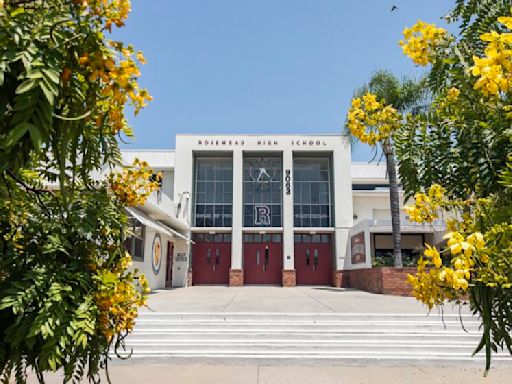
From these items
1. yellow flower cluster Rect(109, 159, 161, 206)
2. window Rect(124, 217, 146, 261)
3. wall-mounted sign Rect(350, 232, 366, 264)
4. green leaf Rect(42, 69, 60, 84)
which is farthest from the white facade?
green leaf Rect(42, 69, 60, 84)

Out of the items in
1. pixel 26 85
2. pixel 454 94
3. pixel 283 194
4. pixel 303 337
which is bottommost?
pixel 303 337

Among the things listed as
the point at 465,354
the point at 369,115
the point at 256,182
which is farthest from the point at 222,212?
the point at 369,115

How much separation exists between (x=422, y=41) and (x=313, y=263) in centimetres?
2152

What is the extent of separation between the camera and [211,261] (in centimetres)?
2336

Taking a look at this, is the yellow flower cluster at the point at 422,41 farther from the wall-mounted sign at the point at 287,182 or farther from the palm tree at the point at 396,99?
the wall-mounted sign at the point at 287,182

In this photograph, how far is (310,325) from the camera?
786 cm

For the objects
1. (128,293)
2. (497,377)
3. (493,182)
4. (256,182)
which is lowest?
(497,377)

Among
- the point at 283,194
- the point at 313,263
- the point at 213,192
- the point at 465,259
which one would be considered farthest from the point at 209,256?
the point at 465,259

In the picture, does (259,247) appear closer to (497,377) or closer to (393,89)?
(393,89)

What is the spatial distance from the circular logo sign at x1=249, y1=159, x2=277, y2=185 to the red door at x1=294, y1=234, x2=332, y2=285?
13.7 feet

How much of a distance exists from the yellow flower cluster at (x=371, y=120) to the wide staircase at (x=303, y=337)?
461 centimetres

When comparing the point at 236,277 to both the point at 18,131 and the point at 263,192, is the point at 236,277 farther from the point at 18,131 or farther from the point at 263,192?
the point at 18,131

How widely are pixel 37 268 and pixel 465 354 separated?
22.9 ft

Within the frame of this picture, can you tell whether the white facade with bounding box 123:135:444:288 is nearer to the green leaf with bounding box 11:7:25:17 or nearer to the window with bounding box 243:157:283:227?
the window with bounding box 243:157:283:227
